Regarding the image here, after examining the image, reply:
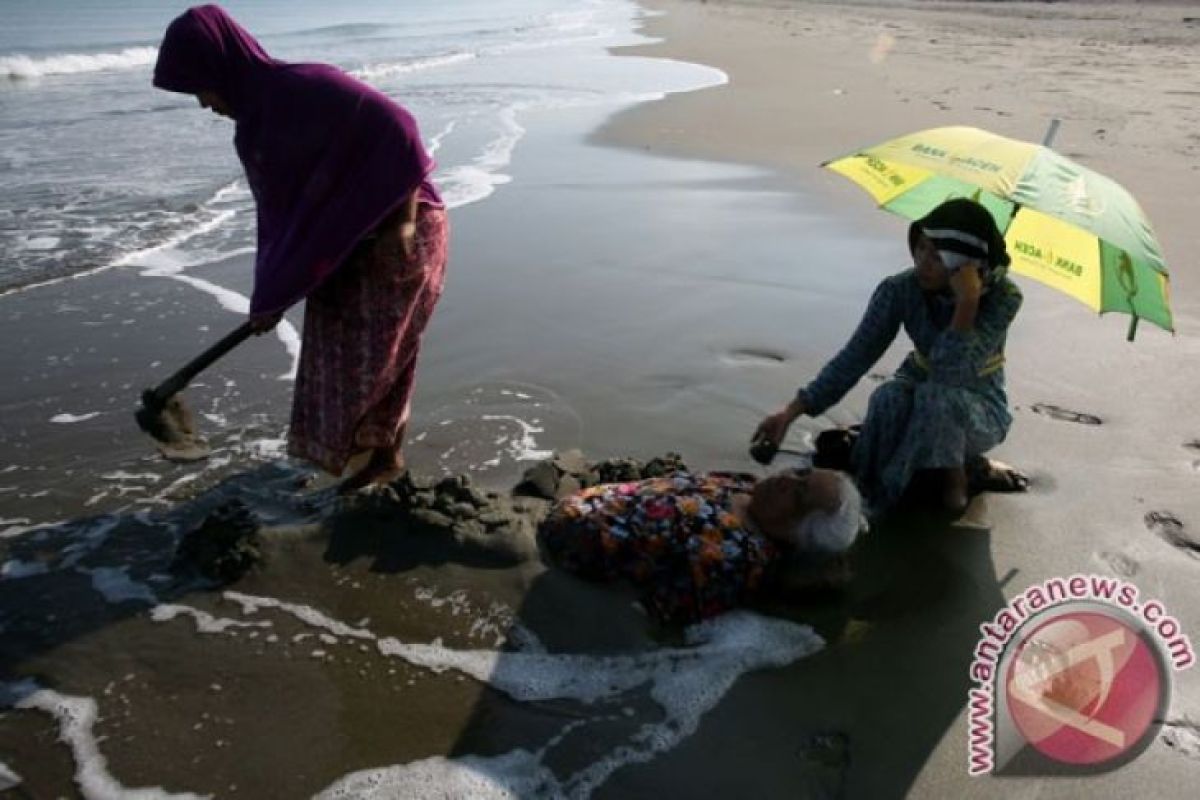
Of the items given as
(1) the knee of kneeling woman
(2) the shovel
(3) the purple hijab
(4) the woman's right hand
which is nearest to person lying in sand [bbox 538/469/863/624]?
(4) the woman's right hand

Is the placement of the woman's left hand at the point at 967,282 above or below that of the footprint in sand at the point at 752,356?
above

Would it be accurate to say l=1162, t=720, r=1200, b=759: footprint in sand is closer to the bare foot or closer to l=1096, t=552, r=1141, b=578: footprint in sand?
l=1096, t=552, r=1141, b=578: footprint in sand

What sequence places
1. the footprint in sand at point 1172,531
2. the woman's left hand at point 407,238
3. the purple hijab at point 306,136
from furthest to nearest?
the footprint in sand at point 1172,531
the woman's left hand at point 407,238
the purple hijab at point 306,136

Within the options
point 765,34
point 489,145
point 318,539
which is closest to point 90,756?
point 318,539

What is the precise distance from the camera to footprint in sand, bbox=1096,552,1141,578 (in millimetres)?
2713

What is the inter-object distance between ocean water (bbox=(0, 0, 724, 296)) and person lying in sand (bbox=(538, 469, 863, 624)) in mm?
3240

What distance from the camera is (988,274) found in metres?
2.78

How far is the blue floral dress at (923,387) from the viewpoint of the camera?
2.85 metres

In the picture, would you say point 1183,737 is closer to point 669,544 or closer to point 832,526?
point 832,526

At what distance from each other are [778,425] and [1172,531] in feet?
4.39

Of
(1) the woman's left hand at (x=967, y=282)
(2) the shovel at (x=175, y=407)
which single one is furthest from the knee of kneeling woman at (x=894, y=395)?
(2) the shovel at (x=175, y=407)

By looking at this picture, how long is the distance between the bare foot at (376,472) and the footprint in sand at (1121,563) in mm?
2378

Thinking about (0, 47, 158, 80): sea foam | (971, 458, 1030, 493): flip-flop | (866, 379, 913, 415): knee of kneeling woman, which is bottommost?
(971, 458, 1030, 493): flip-flop

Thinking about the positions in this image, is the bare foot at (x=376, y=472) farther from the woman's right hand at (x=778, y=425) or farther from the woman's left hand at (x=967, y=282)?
the woman's left hand at (x=967, y=282)
